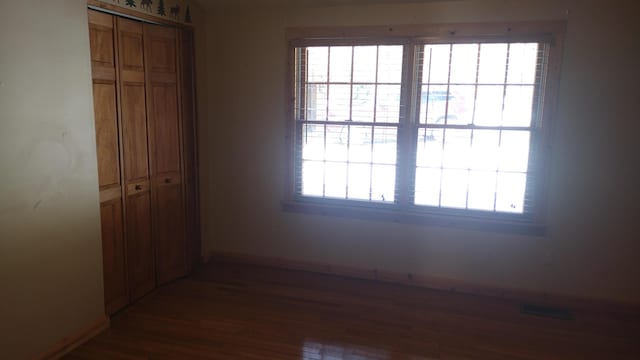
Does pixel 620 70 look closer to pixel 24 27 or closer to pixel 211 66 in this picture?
pixel 211 66


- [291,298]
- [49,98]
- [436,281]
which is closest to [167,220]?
[291,298]

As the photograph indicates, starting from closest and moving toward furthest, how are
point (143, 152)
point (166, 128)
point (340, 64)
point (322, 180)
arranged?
point (143, 152), point (166, 128), point (340, 64), point (322, 180)

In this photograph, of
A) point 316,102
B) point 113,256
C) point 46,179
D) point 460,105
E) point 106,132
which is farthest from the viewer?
point 316,102

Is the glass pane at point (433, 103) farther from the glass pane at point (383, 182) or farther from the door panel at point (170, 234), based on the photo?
the door panel at point (170, 234)

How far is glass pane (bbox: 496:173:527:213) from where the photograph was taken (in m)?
3.74

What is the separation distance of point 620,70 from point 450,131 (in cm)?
127

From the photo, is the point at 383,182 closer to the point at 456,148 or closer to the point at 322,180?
the point at 322,180

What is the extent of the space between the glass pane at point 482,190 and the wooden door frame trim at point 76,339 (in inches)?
114

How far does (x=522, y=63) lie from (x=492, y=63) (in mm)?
219

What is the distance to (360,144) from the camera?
4059mm

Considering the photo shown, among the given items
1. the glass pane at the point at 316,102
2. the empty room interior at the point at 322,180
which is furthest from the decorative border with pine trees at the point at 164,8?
the glass pane at the point at 316,102

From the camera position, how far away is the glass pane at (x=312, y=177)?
4223 millimetres

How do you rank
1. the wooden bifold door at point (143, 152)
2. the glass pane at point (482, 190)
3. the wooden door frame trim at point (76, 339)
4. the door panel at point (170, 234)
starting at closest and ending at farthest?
the wooden door frame trim at point (76, 339)
the wooden bifold door at point (143, 152)
the glass pane at point (482, 190)
the door panel at point (170, 234)

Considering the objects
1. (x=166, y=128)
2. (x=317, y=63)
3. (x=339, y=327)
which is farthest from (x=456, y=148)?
(x=166, y=128)
